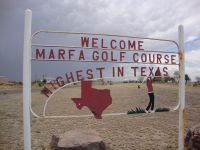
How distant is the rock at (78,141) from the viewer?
6758 mm

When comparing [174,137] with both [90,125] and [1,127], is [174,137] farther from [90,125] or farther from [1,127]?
[1,127]

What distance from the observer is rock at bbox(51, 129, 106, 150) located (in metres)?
6.76

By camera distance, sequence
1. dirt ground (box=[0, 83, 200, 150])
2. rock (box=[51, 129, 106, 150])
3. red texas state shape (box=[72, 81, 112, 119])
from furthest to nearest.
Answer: dirt ground (box=[0, 83, 200, 150]), rock (box=[51, 129, 106, 150]), red texas state shape (box=[72, 81, 112, 119])

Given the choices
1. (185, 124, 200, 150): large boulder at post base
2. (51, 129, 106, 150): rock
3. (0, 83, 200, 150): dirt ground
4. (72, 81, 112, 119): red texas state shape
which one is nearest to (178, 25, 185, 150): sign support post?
(185, 124, 200, 150): large boulder at post base

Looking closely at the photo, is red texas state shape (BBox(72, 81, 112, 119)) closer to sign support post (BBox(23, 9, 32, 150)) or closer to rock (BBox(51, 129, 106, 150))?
sign support post (BBox(23, 9, 32, 150))

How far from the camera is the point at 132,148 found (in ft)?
25.2

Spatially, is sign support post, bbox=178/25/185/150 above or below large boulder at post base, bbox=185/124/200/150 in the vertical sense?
above

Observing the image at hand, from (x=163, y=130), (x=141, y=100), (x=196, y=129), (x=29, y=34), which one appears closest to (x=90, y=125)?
(x=163, y=130)

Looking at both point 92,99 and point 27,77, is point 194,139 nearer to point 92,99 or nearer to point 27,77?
point 92,99

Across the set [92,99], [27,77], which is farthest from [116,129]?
[27,77]

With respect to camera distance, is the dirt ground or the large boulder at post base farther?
the dirt ground

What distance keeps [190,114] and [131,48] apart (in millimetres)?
7224

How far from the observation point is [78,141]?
6.86 metres

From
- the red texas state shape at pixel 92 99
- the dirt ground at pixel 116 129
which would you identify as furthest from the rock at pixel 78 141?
the red texas state shape at pixel 92 99
